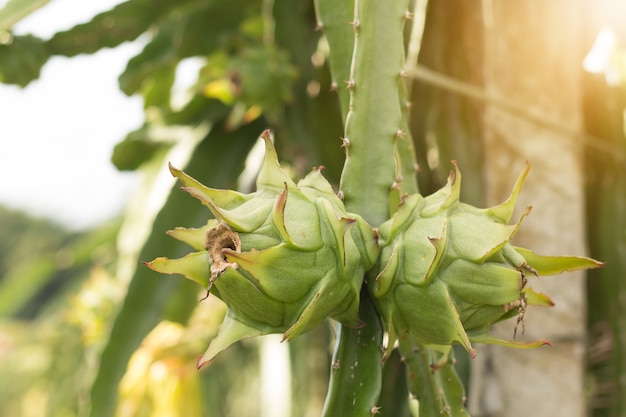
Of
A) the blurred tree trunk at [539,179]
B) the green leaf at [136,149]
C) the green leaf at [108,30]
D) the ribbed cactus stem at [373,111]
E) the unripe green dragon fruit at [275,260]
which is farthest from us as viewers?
the green leaf at [136,149]

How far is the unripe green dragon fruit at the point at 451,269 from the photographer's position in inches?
24.5

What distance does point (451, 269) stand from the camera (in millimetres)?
631

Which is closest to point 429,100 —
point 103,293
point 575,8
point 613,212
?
point 575,8

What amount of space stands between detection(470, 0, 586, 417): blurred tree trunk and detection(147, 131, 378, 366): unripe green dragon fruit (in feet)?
1.59

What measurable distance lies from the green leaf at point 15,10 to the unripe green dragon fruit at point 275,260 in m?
0.50

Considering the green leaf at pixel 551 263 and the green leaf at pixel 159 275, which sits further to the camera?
the green leaf at pixel 159 275

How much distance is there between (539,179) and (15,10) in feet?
2.80

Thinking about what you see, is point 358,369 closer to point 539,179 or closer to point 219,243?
point 219,243

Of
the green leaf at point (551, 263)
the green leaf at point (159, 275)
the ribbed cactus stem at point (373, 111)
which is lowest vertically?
Result: the green leaf at point (159, 275)

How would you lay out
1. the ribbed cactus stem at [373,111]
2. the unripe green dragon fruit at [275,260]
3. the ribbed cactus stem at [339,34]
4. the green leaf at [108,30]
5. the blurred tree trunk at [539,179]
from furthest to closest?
the green leaf at [108,30]
the blurred tree trunk at [539,179]
the ribbed cactus stem at [339,34]
the ribbed cactus stem at [373,111]
the unripe green dragon fruit at [275,260]

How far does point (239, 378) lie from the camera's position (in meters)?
2.43

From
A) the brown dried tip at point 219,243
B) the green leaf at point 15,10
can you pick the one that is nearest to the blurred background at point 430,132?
the green leaf at point 15,10

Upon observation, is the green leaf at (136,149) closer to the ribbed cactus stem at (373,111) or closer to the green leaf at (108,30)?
the green leaf at (108,30)

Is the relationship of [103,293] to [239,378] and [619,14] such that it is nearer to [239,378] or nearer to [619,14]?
[239,378]
